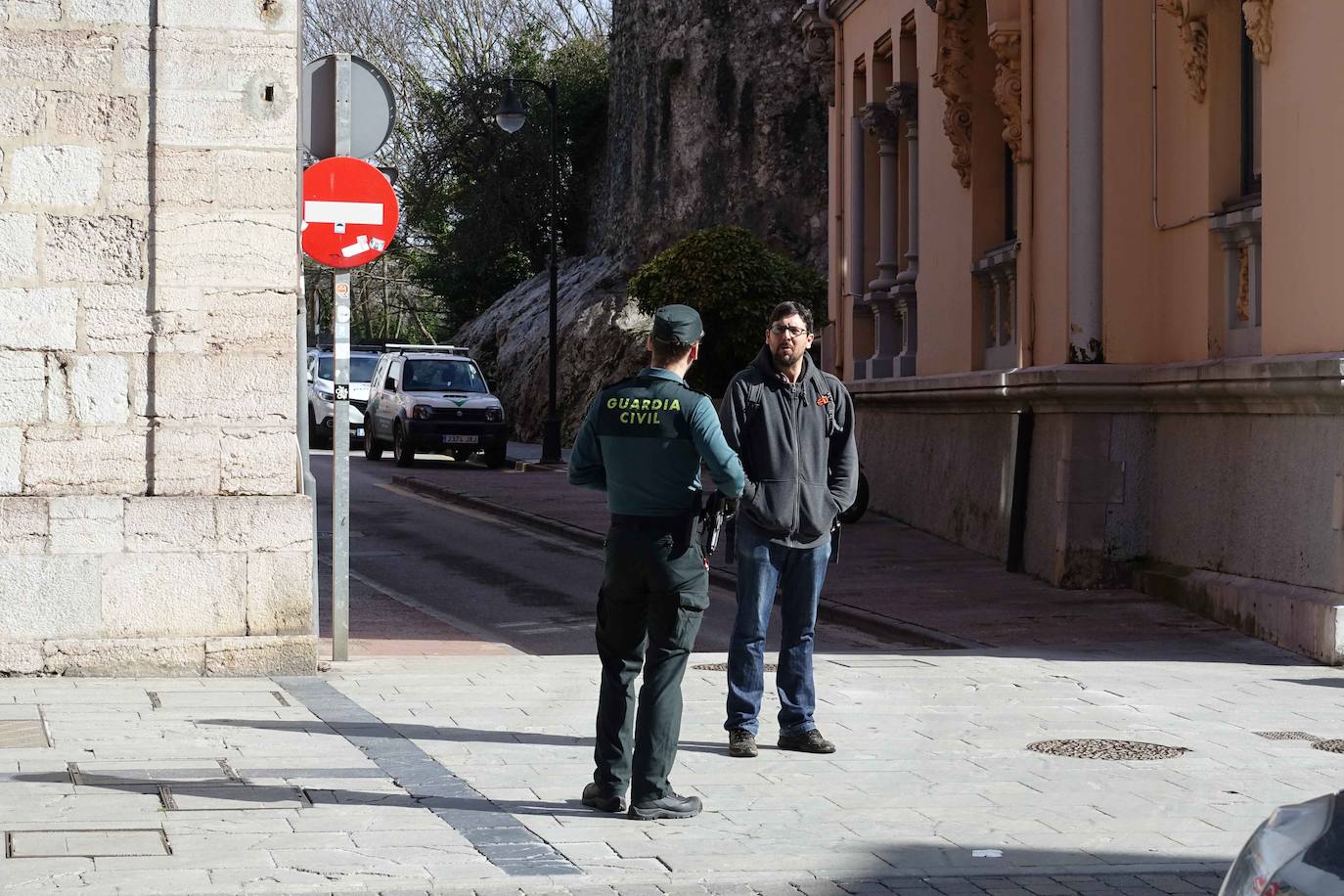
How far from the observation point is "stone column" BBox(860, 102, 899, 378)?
→ 2186 centimetres

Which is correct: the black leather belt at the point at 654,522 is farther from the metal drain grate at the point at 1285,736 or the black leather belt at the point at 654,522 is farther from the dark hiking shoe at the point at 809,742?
the metal drain grate at the point at 1285,736

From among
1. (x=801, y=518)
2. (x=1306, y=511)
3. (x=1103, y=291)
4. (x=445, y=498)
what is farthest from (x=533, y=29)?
(x=801, y=518)

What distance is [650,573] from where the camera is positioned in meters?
6.55

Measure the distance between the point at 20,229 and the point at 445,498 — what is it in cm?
1554

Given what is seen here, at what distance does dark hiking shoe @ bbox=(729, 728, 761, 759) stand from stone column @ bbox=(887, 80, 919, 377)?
13.1 m

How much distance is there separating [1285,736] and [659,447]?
3448mm

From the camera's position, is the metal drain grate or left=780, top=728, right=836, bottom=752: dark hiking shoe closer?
left=780, top=728, right=836, bottom=752: dark hiking shoe

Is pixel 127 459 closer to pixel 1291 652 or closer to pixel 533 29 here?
pixel 1291 652

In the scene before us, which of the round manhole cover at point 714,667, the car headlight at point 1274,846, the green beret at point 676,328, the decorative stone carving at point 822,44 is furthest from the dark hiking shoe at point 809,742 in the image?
the decorative stone carving at point 822,44

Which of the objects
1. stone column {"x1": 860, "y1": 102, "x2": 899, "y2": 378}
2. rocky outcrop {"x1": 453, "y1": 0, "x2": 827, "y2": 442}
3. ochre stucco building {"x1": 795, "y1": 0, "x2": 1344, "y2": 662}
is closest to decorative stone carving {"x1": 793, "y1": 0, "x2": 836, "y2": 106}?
stone column {"x1": 860, "y1": 102, "x2": 899, "y2": 378}

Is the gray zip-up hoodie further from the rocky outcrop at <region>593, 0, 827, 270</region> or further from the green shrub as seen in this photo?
the rocky outcrop at <region>593, 0, 827, 270</region>

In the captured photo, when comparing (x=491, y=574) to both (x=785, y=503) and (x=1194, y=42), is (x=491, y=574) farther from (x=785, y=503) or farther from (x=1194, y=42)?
(x=785, y=503)

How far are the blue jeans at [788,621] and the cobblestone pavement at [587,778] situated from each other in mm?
231

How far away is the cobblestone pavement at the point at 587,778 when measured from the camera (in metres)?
5.68
